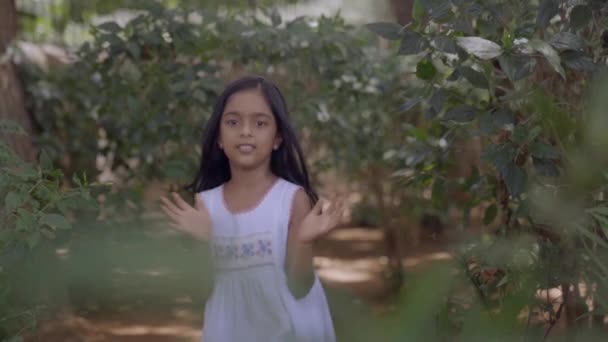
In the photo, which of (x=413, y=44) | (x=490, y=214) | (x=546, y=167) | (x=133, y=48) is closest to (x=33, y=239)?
(x=413, y=44)

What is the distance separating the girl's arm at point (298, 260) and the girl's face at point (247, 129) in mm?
158

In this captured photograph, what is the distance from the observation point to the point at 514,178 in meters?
2.09

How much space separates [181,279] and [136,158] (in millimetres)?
3606

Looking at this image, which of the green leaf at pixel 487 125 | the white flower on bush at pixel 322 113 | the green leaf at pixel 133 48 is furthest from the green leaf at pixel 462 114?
the green leaf at pixel 133 48

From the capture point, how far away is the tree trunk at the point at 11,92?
3477 mm

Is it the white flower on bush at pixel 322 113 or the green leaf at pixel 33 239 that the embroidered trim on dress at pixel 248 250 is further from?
the white flower on bush at pixel 322 113

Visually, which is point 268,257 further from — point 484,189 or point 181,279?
point 181,279

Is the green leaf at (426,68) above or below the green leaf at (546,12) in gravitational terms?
below

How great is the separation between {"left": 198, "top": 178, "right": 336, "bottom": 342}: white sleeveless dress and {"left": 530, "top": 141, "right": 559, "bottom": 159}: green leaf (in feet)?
2.04

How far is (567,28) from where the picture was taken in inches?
84.7

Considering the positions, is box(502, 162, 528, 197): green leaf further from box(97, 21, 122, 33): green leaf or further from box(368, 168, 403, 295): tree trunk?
box(368, 168, 403, 295): tree trunk

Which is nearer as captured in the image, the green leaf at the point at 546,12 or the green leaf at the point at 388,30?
the green leaf at the point at 546,12

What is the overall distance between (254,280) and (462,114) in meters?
0.72

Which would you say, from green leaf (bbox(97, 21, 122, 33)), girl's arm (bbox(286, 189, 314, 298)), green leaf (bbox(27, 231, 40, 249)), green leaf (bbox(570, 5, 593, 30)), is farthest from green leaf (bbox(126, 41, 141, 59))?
green leaf (bbox(570, 5, 593, 30))
